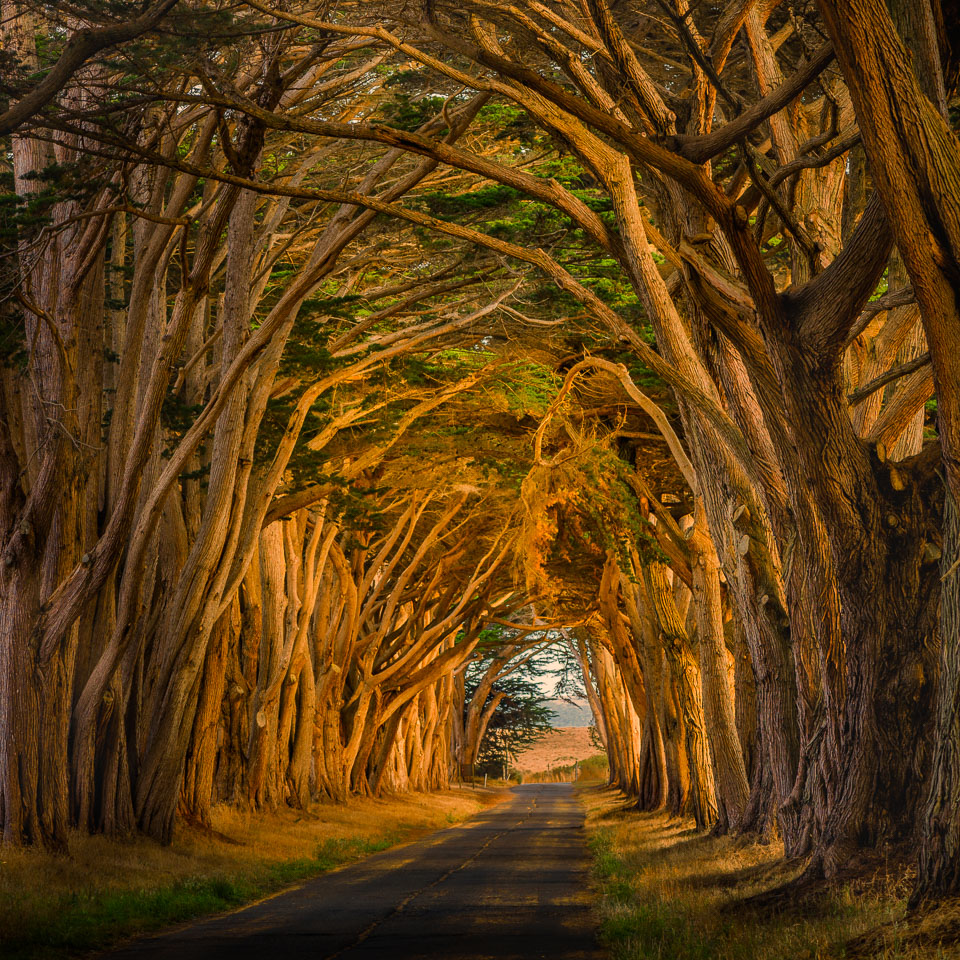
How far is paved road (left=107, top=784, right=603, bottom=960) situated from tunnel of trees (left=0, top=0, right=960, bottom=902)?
223cm

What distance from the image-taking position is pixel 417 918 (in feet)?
32.0

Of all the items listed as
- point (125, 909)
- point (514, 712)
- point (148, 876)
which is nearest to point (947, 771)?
point (125, 909)

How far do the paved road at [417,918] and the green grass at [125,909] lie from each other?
33 centimetres

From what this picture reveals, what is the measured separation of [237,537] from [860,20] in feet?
35.7

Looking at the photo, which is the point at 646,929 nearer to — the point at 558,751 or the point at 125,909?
the point at 125,909

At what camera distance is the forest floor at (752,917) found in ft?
18.9

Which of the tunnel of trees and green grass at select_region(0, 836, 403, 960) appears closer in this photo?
the tunnel of trees

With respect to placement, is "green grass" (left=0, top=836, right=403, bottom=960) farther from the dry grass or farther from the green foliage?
the dry grass

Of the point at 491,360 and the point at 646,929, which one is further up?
the point at 491,360

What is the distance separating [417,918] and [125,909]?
2.48 meters

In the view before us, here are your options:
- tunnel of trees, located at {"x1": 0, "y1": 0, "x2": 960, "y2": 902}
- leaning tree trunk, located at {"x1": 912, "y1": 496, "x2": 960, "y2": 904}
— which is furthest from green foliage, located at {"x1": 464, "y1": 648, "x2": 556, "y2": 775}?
leaning tree trunk, located at {"x1": 912, "y1": 496, "x2": 960, "y2": 904}

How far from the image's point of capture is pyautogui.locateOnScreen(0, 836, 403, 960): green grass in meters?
7.93

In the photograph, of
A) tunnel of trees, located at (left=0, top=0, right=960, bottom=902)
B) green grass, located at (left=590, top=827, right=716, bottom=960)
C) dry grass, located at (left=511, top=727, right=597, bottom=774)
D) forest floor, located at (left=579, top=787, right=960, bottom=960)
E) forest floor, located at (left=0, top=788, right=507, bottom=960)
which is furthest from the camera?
dry grass, located at (left=511, top=727, right=597, bottom=774)

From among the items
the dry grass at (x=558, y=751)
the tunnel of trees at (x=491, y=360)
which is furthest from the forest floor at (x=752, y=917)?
the dry grass at (x=558, y=751)
